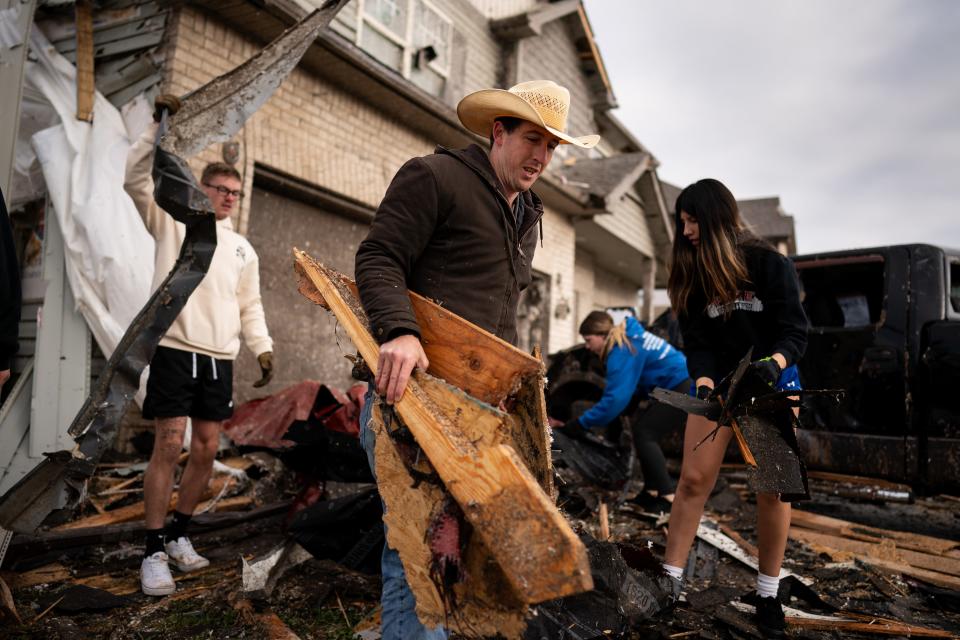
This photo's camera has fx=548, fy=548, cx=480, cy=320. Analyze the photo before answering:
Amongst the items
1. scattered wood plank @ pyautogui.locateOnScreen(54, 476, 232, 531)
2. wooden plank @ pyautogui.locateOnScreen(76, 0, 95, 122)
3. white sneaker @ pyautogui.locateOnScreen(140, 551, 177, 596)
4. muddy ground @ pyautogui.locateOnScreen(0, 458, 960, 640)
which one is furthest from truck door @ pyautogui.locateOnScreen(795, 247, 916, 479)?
wooden plank @ pyautogui.locateOnScreen(76, 0, 95, 122)

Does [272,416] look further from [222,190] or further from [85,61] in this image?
[85,61]

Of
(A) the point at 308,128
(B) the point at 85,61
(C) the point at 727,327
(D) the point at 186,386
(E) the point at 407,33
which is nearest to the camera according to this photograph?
(C) the point at 727,327

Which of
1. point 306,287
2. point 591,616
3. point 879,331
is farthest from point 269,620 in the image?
point 879,331

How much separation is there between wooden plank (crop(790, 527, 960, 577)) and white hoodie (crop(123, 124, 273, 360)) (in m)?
3.85

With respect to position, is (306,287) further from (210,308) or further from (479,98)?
(210,308)

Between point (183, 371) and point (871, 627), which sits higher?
point (183, 371)

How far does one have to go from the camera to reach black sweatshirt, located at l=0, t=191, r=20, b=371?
208 cm

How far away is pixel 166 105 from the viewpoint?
2625mm

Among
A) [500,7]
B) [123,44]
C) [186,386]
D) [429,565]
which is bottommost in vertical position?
[429,565]

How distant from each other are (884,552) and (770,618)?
1752 millimetres

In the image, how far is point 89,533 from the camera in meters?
3.05

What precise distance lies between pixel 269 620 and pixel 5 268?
69.1 inches

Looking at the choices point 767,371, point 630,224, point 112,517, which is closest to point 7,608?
point 112,517

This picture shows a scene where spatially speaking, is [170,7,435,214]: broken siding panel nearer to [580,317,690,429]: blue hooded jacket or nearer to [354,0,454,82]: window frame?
[354,0,454,82]: window frame
